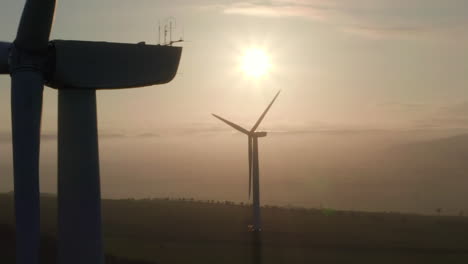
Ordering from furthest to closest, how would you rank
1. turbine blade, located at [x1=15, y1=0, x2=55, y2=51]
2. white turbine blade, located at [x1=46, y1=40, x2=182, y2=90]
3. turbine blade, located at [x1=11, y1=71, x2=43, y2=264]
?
white turbine blade, located at [x1=46, y1=40, x2=182, y2=90] < turbine blade, located at [x1=15, y1=0, x2=55, y2=51] < turbine blade, located at [x1=11, y1=71, x2=43, y2=264]

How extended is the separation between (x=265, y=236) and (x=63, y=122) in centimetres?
4694

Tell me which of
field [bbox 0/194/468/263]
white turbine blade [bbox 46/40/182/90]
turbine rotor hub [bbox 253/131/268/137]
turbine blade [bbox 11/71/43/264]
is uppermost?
white turbine blade [bbox 46/40/182/90]

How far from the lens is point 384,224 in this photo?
86.1 meters

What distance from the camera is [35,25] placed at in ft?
71.0

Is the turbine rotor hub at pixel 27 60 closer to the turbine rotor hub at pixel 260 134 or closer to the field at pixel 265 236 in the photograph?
the field at pixel 265 236

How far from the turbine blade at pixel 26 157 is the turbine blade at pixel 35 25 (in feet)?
3.05

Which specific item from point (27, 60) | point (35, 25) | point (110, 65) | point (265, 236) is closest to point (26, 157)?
point (27, 60)

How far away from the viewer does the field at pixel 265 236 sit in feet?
174

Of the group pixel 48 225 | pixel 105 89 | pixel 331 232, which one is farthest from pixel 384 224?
pixel 105 89

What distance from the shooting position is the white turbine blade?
2247cm

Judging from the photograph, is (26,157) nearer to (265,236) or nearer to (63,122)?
(63,122)

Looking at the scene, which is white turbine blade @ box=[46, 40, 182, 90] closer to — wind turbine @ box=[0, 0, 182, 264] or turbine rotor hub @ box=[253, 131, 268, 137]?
wind turbine @ box=[0, 0, 182, 264]

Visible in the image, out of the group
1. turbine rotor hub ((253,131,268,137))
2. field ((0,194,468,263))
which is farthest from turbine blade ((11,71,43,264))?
turbine rotor hub ((253,131,268,137))

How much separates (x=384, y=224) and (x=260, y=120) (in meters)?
32.6
